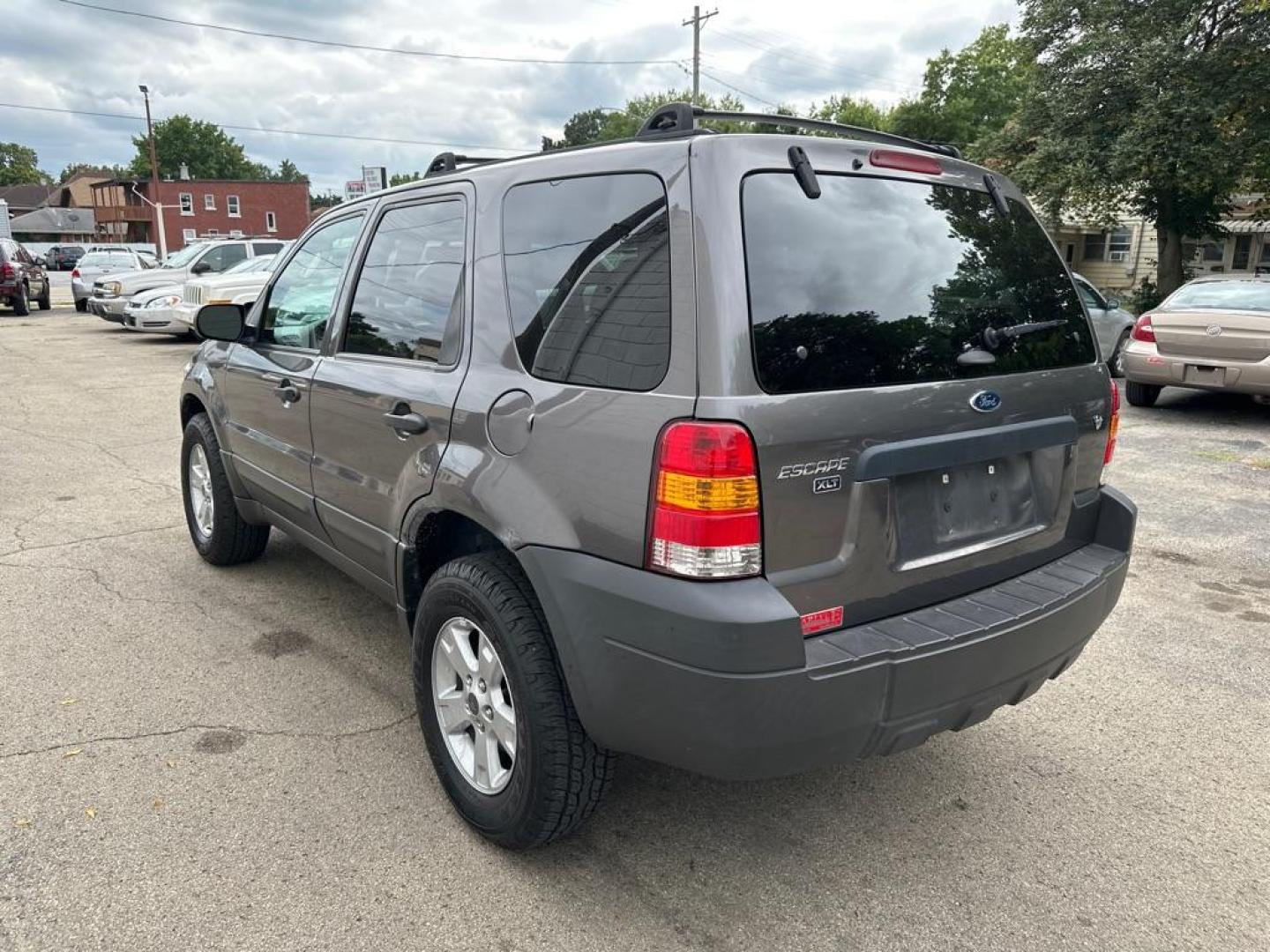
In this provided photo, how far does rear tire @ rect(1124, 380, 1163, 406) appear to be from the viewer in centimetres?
1025

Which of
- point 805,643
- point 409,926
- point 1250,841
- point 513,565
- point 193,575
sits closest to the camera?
point 805,643

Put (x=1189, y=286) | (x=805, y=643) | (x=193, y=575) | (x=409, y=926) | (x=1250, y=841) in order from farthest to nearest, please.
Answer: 1. (x=1189, y=286)
2. (x=193, y=575)
3. (x=1250, y=841)
4. (x=409, y=926)
5. (x=805, y=643)

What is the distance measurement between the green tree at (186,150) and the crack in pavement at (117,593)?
10906cm

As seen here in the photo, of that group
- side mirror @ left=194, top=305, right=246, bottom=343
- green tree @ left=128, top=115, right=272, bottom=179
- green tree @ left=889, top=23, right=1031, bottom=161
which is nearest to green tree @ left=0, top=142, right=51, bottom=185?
green tree @ left=128, top=115, right=272, bottom=179

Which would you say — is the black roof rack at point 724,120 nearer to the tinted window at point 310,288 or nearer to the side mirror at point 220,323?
the tinted window at point 310,288

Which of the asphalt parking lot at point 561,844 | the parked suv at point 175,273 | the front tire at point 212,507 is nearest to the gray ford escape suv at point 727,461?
the asphalt parking lot at point 561,844

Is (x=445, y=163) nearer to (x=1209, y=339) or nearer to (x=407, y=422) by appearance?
(x=407, y=422)

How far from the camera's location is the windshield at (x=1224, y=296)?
8805 millimetres

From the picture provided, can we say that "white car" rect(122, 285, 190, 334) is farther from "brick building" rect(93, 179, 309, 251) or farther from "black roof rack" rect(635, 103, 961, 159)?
"brick building" rect(93, 179, 309, 251)

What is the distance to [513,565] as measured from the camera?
8.30 feet

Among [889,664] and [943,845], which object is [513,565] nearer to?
[889,664]

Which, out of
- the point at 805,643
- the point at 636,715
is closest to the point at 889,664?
the point at 805,643

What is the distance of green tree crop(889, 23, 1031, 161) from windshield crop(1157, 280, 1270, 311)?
42755 mm

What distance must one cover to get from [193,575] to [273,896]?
9.18 ft
